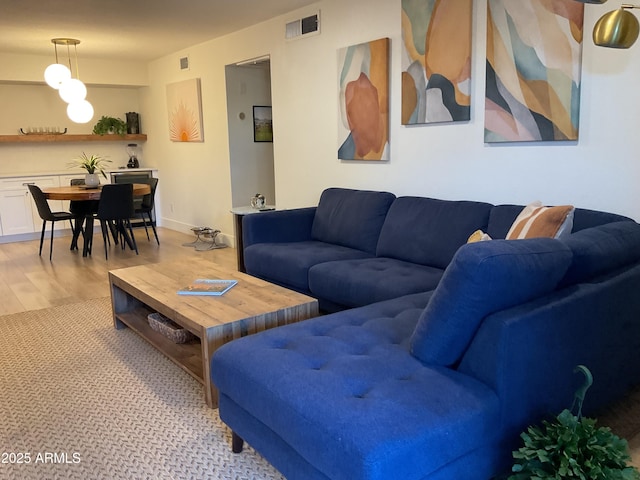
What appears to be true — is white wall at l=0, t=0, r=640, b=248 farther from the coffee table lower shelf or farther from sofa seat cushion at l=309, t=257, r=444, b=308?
the coffee table lower shelf

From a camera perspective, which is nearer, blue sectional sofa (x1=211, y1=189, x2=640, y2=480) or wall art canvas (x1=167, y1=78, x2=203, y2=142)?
blue sectional sofa (x1=211, y1=189, x2=640, y2=480)

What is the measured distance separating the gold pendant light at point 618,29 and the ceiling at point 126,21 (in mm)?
2700

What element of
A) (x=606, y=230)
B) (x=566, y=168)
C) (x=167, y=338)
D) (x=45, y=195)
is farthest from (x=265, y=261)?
(x=45, y=195)

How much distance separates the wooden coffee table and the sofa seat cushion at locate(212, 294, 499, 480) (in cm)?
38

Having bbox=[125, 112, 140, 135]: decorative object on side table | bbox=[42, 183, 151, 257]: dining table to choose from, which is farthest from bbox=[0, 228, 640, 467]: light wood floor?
bbox=[125, 112, 140, 135]: decorative object on side table

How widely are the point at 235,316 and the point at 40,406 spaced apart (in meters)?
1.00

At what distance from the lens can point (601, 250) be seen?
1.90 m

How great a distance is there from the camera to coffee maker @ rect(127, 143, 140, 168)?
7.72 m

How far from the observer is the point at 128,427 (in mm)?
2240

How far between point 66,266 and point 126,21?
7.85 ft

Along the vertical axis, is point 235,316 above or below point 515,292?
below

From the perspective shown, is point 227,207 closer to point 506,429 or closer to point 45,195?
point 45,195

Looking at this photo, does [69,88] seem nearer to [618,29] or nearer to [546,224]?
[546,224]

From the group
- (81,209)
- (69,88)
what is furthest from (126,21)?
(81,209)
